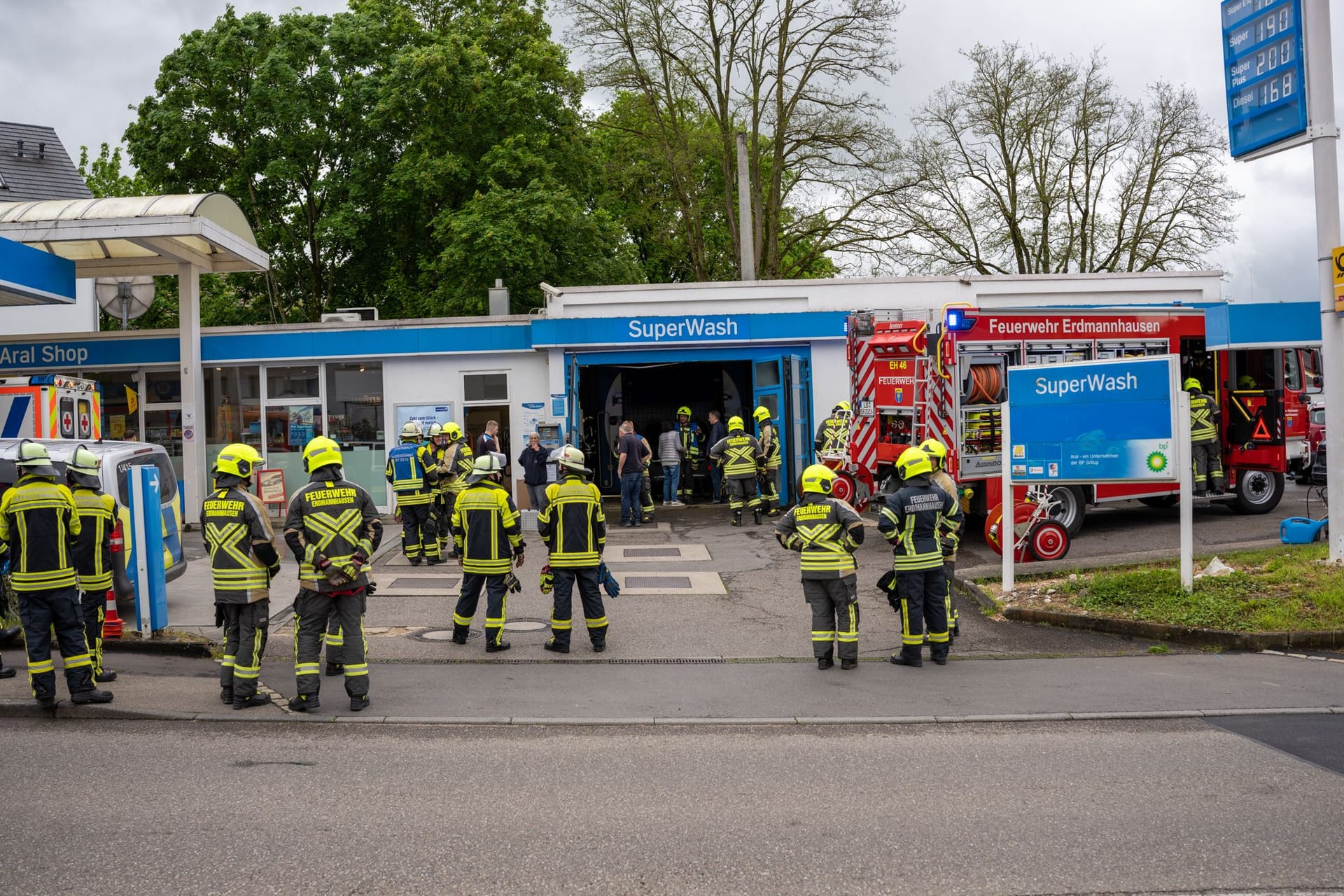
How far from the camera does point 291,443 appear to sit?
2077 cm

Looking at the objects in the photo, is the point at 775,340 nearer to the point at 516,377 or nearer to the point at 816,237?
the point at 516,377

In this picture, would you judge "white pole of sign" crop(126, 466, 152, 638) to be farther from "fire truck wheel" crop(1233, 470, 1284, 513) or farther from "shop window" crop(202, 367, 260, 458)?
"fire truck wheel" crop(1233, 470, 1284, 513)

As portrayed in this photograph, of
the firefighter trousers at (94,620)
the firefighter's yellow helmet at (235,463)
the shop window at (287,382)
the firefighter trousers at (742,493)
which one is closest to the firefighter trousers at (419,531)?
the firefighter trousers at (742,493)

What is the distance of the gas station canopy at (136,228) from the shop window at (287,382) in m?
2.15

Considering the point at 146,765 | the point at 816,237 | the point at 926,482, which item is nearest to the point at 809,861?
the point at 146,765

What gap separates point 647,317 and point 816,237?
1667cm

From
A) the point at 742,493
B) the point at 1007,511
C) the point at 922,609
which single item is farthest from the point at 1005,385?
the point at 922,609

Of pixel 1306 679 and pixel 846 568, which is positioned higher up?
pixel 846 568

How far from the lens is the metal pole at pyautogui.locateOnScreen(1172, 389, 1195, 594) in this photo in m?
10.6

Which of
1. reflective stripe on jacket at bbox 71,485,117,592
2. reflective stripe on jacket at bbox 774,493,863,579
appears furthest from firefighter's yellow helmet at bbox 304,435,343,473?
reflective stripe on jacket at bbox 774,493,863,579

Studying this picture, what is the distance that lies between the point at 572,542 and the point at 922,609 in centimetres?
301

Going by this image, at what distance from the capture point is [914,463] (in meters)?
8.95

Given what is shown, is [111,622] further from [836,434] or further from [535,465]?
[836,434]

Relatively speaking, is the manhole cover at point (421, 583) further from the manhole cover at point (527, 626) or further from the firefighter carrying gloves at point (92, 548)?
the firefighter carrying gloves at point (92, 548)
